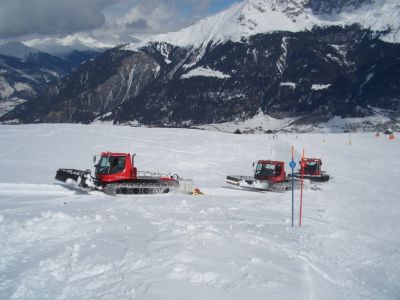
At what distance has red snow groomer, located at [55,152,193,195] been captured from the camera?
2158cm

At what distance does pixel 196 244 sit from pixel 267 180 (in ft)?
50.6

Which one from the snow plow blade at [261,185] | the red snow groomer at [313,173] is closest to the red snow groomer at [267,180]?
the snow plow blade at [261,185]

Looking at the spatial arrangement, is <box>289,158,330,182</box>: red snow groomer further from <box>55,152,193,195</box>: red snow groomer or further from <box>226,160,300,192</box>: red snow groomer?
<box>55,152,193,195</box>: red snow groomer

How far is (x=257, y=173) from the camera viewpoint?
1094 inches

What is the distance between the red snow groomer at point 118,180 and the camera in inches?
Result: 850

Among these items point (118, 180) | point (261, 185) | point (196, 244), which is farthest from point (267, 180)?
point (196, 244)

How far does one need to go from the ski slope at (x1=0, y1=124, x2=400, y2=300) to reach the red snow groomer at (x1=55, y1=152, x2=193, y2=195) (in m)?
0.63

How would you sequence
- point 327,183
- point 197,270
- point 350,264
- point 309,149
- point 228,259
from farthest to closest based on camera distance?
point 309,149, point 327,183, point 350,264, point 228,259, point 197,270

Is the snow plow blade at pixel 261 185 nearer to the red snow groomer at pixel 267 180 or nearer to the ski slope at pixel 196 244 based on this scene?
the red snow groomer at pixel 267 180

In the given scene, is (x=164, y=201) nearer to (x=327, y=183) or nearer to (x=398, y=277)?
(x=398, y=277)

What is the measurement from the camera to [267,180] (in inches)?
1059

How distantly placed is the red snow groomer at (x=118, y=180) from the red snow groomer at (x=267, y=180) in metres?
3.73

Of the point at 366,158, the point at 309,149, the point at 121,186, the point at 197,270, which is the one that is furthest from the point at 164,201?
the point at 309,149

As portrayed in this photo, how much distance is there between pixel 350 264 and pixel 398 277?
1.23 meters
